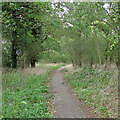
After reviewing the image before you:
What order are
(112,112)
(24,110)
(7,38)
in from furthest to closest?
(7,38)
(112,112)
(24,110)

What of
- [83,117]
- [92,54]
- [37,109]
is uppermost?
[92,54]

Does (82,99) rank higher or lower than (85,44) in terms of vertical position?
lower

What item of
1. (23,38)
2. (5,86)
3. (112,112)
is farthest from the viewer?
(23,38)

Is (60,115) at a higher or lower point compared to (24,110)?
lower

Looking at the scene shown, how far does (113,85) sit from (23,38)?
6793 mm

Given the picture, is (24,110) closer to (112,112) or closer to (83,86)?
(112,112)

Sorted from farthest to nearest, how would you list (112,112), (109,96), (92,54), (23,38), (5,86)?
(92,54), (23,38), (5,86), (109,96), (112,112)

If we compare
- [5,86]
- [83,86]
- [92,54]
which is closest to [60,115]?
[5,86]

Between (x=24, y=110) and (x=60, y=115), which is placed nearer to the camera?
(x=24, y=110)

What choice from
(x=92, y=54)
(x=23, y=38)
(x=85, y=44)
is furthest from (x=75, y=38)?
(x=23, y=38)

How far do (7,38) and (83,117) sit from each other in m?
6.93

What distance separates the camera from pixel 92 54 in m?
14.9

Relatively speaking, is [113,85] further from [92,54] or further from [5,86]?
[92,54]

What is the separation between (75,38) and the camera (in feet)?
51.4
